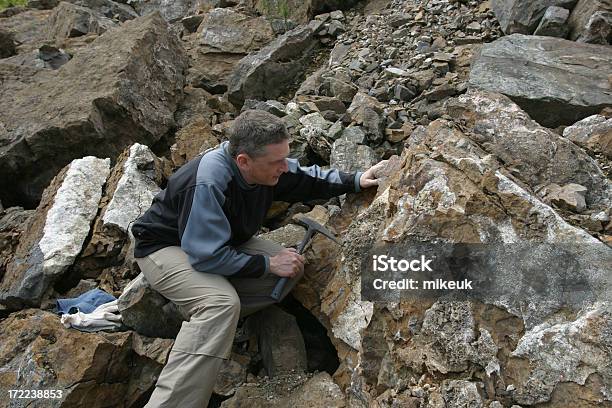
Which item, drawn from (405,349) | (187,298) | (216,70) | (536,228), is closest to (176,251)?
(187,298)

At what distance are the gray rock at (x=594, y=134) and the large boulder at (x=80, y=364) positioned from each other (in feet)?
14.5

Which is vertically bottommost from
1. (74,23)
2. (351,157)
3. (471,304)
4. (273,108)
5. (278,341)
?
(74,23)

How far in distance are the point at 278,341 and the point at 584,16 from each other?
691 centimetres

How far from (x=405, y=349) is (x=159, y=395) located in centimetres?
179

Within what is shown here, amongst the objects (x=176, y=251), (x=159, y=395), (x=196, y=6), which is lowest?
(x=196, y=6)

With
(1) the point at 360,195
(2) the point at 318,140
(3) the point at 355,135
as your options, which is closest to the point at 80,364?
(1) the point at 360,195

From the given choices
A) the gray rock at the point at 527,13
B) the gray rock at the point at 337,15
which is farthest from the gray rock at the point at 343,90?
the gray rock at the point at 337,15

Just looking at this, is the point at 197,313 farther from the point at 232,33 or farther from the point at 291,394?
the point at 232,33

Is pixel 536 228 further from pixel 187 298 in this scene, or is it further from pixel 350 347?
pixel 187 298

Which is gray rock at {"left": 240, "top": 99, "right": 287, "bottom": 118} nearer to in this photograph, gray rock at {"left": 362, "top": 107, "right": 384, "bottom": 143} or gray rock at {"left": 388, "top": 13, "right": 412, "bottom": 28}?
gray rock at {"left": 362, "top": 107, "right": 384, "bottom": 143}

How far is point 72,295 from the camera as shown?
6504 millimetres

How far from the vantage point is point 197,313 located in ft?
15.2

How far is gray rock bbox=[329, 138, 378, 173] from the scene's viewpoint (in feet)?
21.9

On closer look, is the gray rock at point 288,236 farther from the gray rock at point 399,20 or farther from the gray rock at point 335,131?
the gray rock at point 399,20
